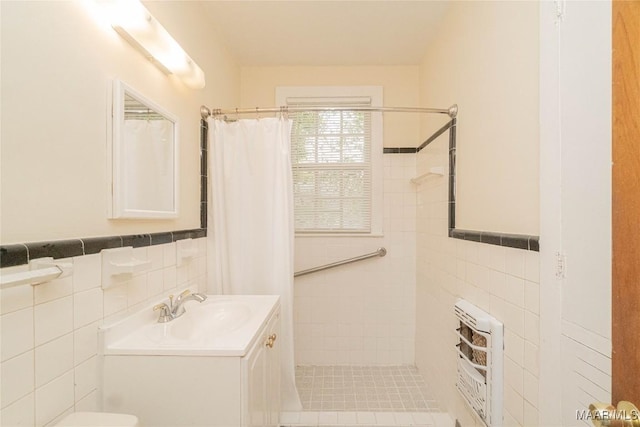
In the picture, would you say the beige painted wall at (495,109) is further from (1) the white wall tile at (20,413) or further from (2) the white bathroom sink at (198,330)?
(1) the white wall tile at (20,413)

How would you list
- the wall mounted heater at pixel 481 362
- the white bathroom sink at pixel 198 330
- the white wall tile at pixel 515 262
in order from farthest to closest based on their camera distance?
the wall mounted heater at pixel 481 362
the white wall tile at pixel 515 262
the white bathroom sink at pixel 198 330

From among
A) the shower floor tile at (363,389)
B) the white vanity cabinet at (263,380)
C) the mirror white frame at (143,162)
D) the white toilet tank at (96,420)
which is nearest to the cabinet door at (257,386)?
the white vanity cabinet at (263,380)

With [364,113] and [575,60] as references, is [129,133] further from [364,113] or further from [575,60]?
[364,113]

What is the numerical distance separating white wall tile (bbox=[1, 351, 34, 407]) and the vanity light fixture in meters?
1.10

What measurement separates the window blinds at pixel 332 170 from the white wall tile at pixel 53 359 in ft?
5.85

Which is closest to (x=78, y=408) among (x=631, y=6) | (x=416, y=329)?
(x=631, y=6)

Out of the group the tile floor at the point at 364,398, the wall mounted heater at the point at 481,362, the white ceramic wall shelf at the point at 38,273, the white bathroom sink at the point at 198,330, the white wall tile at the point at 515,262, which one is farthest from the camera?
the tile floor at the point at 364,398

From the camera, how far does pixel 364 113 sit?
259 cm

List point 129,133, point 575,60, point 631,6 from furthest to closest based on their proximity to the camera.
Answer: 1. point 129,133
2. point 575,60
3. point 631,6

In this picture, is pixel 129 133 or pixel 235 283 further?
pixel 235 283

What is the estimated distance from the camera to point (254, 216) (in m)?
1.87

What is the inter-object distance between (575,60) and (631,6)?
15.1 inches

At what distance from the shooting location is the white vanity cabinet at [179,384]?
0.98 meters

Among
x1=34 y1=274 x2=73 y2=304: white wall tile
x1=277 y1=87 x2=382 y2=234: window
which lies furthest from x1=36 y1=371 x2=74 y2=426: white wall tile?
x1=277 y1=87 x2=382 y2=234: window
